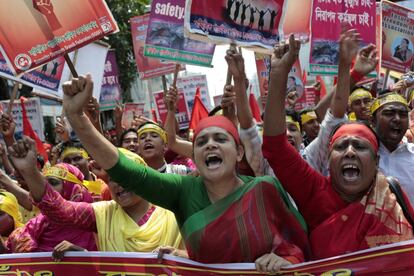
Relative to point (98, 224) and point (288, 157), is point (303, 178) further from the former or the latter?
point (98, 224)

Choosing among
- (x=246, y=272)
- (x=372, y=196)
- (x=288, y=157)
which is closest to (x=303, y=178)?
(x=288, y=157)

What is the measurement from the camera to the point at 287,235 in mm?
2908

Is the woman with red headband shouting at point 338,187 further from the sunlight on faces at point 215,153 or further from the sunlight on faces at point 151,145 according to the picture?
the sunlight on faces at point 151,145

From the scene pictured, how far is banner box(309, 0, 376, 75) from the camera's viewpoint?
6.68 meters

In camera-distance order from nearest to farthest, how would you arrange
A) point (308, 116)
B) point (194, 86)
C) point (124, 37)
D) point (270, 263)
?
1. point (270, 263)
2. point (308, 116)
3. point (194, 86)
4. point (124, 37)

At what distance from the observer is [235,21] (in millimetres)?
4754

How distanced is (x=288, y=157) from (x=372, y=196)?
412 millimetres

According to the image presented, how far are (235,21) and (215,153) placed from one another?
203 centimetres

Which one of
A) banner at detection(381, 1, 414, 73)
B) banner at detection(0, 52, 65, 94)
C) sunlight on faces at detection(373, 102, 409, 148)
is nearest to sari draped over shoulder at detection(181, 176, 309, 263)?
sunlight on faces at detection(373, 102, 409, 148)

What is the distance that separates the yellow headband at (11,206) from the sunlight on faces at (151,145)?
3.42ft

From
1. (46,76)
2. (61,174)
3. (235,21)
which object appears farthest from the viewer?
(46,76)

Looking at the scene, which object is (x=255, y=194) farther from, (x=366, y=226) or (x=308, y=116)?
(x=308, y=116)

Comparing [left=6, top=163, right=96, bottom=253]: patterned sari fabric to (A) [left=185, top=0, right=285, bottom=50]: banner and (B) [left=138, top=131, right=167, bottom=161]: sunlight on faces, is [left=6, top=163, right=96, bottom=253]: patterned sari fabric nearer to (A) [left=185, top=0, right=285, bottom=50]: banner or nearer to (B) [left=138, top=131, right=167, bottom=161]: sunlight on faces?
(B) [left=138, top=131, right=167, bottom=161]: sunlight on faces

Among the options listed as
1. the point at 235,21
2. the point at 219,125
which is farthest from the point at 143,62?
the point at 219,125
